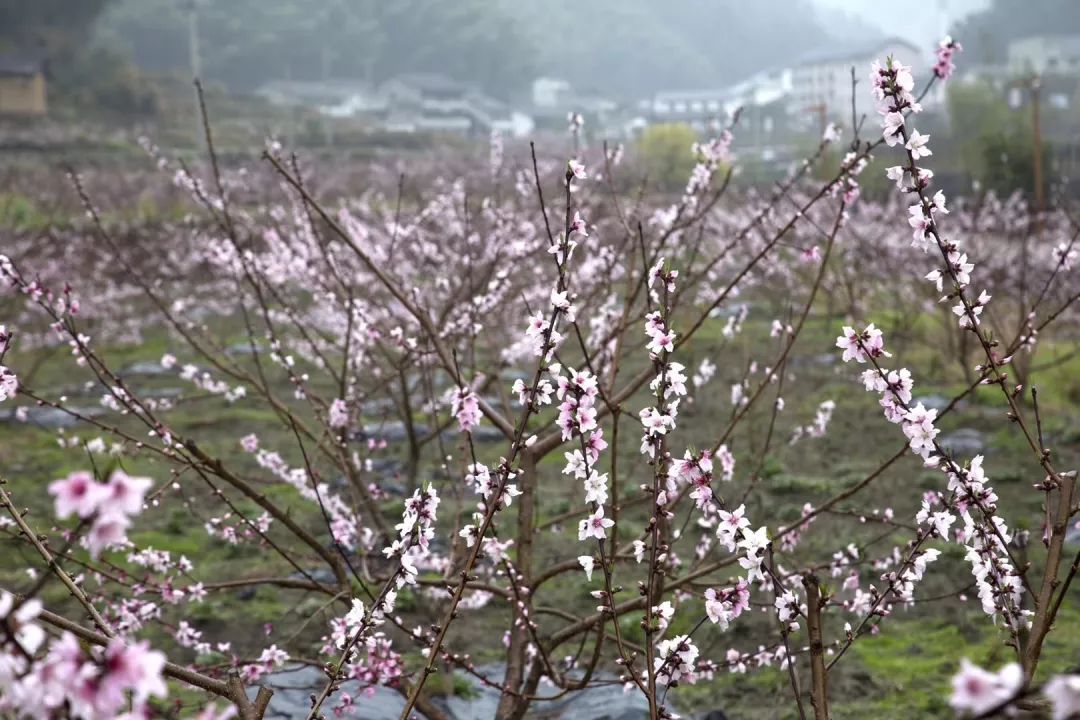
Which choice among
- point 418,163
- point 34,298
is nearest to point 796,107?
point 418,163

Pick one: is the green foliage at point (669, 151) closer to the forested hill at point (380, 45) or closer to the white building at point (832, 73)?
the forested hill at point (380, 45)

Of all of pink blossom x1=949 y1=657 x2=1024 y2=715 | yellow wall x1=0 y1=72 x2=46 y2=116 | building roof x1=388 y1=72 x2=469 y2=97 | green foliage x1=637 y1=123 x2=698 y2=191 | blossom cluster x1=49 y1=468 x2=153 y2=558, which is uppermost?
building roof x1=388 y1=72 x2=469 y2=97

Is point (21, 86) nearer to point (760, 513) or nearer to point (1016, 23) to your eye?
point (760, 513)

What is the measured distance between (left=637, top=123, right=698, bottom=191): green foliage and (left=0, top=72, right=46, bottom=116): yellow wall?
25445 millimetres

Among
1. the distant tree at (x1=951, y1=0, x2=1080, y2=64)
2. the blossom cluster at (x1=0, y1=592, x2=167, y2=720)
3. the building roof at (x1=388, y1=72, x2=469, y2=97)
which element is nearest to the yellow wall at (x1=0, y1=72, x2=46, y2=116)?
the building roof at (x1=388, y1=72, x2=469, y2=97)

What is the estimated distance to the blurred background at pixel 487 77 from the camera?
40.0 metres

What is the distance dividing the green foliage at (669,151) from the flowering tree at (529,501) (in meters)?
26.2

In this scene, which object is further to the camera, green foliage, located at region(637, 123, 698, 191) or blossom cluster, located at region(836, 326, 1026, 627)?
green foliage, located at region(637, 123, 698, 191)

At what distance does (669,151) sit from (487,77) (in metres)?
29.0

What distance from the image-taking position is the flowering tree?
2254 millimetres

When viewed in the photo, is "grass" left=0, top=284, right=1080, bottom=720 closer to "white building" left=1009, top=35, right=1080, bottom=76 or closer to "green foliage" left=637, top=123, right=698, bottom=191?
"green foliage" left=637, top=123, right=698, bottom=191

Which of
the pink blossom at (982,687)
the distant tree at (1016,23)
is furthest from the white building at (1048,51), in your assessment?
the pink blossom at (982,687)

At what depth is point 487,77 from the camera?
6919 cm

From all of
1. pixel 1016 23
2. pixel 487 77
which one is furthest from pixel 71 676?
pixel 1016 23
